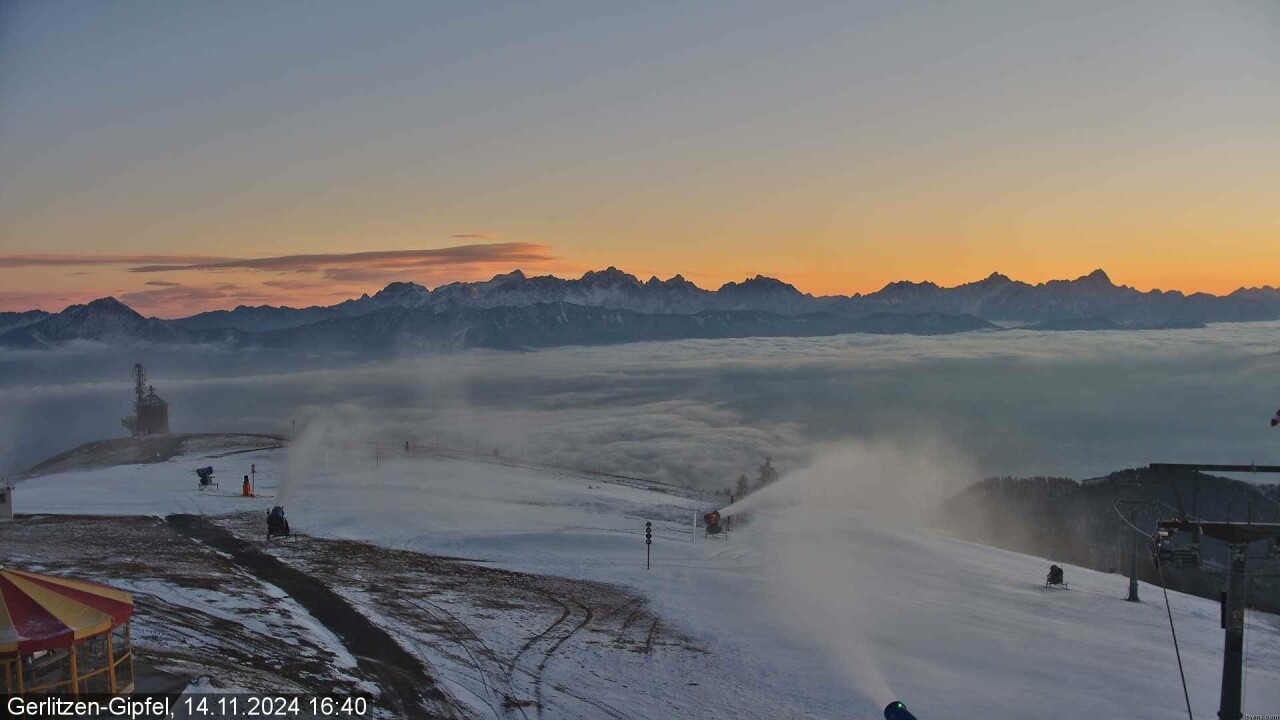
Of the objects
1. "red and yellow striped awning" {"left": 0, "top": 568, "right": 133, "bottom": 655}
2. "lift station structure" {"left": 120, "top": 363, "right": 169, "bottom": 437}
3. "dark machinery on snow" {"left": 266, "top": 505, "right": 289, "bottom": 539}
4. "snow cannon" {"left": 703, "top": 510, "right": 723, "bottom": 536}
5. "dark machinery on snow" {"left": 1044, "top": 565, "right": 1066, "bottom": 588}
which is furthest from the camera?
"lift station structure" {"left": 120, "top": 363, "right": 169, "bottom": 437}

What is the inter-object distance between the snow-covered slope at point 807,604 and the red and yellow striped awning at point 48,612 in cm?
1118

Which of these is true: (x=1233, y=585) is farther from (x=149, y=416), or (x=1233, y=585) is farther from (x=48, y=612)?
(x=149, y=416)

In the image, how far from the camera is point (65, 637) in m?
18.7

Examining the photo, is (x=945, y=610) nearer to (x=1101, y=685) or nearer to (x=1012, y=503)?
(x=1101, y=685)

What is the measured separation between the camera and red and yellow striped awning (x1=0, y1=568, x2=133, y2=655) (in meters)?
18.2

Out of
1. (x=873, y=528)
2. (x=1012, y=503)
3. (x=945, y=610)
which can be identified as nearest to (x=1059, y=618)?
(x=945, y=610)

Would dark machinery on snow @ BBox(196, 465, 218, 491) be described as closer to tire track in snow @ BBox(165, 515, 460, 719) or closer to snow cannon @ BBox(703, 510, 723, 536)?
tire track in snow @ BBox(165, 515, 460, 719)

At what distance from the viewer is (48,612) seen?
18812 mm

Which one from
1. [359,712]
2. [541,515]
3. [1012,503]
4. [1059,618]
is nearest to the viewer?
[359,712]

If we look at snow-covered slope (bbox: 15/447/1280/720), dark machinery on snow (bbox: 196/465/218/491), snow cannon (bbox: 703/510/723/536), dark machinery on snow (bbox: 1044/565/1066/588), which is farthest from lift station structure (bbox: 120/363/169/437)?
dark machinery on snow (bbox: 1044/565/1066/588)

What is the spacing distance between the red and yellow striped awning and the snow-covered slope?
1118 centimetres

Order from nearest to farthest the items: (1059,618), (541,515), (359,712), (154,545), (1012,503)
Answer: (359,712) < (1059,618) < (154,545) < (541,515) < (1012,503)

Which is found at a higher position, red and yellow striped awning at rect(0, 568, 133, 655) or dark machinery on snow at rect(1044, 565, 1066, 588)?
red and yellow striped awning at rect(0, 568, 133, 655)

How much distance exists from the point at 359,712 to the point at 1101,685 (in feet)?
75.8
